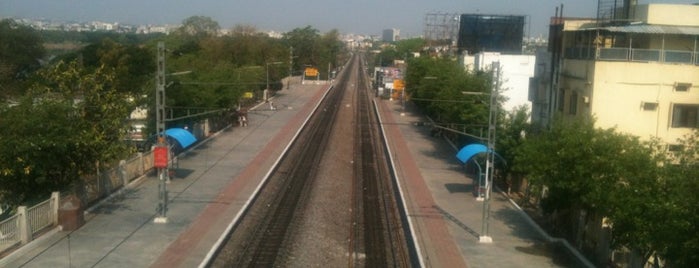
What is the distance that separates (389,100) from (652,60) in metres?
48.8

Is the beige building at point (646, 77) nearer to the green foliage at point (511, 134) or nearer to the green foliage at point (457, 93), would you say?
the green foliage at point (511, 134)

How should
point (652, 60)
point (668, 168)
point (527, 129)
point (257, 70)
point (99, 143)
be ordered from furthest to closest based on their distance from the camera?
point (257, 70) → point (527, 129) → point (652, 60) → point (99, 143) → point (668, 168)

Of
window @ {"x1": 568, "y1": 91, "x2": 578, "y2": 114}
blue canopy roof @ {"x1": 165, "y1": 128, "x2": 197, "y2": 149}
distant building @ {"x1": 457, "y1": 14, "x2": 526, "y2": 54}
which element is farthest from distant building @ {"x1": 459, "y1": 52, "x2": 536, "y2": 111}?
distant building @ {"x1": 457, "y1": 14, "x2": 526, "y2": 54}

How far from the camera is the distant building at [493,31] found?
69.0m

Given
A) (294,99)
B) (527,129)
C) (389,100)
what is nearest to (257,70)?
(294,99)

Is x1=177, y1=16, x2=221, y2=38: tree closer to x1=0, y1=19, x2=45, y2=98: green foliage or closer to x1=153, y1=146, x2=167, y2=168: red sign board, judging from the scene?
x1=0, y1=19, x2=45, y2=98: green foliage

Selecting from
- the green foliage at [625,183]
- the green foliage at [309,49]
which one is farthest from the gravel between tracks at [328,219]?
the green foliage at [309,49]

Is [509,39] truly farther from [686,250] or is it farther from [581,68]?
[686,250]

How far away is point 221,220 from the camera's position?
2023 centimetres

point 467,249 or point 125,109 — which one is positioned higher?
point 125,109

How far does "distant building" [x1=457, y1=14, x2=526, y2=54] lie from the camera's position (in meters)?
69.0

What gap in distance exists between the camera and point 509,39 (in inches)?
2749

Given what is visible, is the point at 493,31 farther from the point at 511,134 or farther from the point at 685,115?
the point at 685,115

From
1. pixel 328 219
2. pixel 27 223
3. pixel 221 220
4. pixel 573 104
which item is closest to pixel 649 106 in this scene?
pixel 573 104
